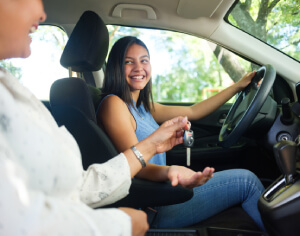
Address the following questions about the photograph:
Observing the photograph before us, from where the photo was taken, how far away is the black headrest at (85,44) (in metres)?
1.50

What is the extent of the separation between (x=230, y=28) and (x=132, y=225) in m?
1.51

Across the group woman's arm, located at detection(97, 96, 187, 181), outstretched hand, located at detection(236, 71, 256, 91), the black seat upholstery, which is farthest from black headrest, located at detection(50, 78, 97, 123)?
outstretched hand, located at detection(236, 71, 256, 91)

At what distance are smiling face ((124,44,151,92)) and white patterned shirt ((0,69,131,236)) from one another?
96 cm

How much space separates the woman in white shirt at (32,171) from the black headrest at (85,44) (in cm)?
74

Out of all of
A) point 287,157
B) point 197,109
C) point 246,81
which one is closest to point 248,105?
point 246,81

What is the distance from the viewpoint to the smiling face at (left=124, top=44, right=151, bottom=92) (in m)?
1.70

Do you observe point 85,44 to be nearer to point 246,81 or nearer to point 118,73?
point 118,73

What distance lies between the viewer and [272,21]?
2.08m

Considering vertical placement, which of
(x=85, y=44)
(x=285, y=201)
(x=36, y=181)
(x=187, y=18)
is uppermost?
(x=187, y=18)

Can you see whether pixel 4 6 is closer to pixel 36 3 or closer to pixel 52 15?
pixel 36 3

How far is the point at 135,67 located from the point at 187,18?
485 millimetres

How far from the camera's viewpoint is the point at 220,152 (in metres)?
2.24

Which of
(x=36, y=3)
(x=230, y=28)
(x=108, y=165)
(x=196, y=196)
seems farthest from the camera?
(x=230, y=28)

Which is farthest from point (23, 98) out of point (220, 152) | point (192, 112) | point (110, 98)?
point (220, 152)
